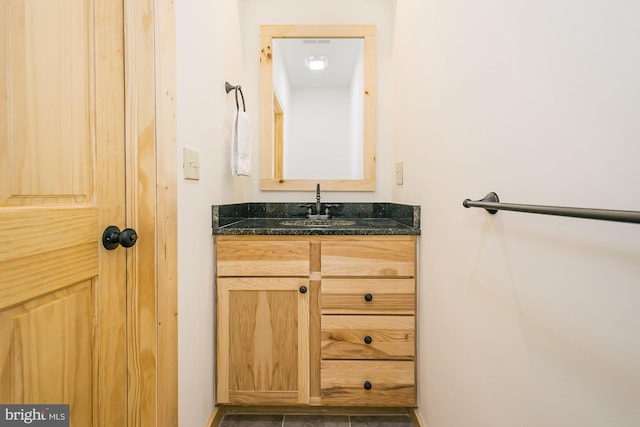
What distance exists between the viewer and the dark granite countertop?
1434mm

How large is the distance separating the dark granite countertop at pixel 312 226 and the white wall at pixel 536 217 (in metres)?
0.31

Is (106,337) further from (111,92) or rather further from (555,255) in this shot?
(555,255)

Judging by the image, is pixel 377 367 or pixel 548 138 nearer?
pixel 548 138

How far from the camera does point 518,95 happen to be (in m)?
0.71

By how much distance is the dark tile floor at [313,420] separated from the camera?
1473mm

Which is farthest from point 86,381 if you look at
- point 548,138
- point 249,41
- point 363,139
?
point 249,41

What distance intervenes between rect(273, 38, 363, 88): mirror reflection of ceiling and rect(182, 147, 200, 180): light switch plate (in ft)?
3.47

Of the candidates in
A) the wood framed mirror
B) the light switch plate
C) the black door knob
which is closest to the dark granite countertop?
the wood framed mirror

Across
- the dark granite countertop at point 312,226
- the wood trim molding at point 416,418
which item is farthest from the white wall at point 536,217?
the dark granite countertop at point 312,226

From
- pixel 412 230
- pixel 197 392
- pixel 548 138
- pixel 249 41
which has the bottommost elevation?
pixel 197 392

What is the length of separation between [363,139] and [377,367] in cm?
126

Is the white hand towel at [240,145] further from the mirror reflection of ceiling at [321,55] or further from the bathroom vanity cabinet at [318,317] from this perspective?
the mirror reflection of ceiling at [321,55]

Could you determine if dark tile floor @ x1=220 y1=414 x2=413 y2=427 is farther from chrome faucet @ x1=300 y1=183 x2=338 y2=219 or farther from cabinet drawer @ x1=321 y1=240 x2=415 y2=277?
chrome faucet @ x1=300 y1=183 x2=338 y2=219
